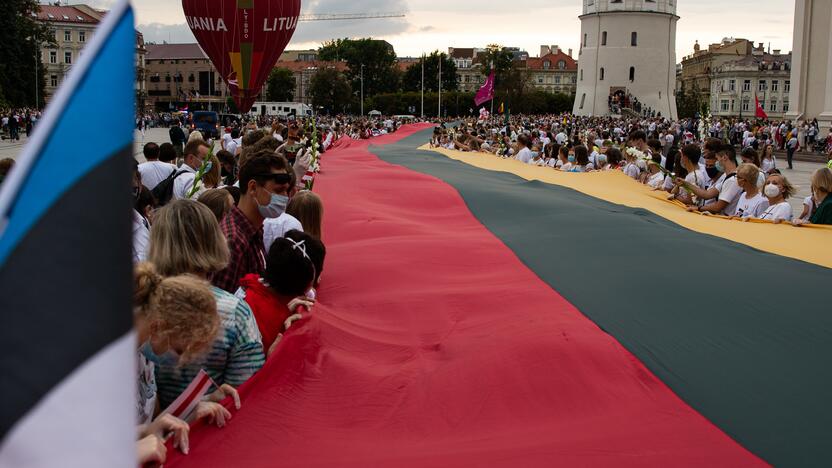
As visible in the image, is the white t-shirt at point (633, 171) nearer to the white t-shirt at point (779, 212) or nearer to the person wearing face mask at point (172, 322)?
the white t-shirt at point (779, 212)

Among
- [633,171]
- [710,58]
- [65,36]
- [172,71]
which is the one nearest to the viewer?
[633,171]

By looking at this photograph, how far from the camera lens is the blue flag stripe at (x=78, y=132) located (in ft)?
3.63

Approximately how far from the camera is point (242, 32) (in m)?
19.3

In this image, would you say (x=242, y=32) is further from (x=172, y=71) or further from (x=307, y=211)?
(x=172, y=71)

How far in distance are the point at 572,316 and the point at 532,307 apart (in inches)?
10.9

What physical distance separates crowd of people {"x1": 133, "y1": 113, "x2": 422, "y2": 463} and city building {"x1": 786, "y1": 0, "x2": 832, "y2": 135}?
124ft

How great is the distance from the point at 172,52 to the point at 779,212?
146 meters

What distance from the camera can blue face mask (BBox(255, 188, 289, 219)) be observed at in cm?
446

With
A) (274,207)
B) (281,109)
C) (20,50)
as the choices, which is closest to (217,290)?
(274,207)

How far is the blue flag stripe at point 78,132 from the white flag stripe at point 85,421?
201 mm

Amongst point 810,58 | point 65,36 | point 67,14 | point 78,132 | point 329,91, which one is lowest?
point 78,132

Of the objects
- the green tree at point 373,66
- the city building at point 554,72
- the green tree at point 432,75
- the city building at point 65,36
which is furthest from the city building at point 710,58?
the city building at point 65,36

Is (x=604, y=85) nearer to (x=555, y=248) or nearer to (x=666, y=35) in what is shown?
(x=666, y=35)

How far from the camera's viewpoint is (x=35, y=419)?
46.1 inches
